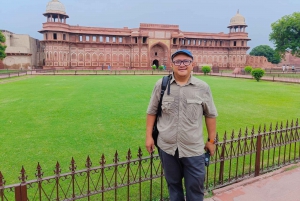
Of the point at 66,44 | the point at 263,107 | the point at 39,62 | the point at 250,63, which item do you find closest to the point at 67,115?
the point at 263,107

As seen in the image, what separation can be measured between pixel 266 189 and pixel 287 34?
34146 millimetres

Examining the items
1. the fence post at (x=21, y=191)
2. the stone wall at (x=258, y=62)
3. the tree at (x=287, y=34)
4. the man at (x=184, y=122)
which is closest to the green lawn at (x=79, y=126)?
the fence post at (x=21, y=191)

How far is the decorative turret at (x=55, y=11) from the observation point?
122 feet

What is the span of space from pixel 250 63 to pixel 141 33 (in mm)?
20525

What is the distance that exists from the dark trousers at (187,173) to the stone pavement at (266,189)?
71 cm

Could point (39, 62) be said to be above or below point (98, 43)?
below

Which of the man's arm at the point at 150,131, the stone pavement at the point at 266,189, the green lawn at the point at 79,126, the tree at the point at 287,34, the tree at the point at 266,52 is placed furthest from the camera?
the tree at the point at 266,52

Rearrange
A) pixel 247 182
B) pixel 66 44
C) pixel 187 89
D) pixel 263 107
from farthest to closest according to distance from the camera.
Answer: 1. pixel 66 44
2. pixel 263 107
3. pixel 247 182
4. pixel 187 89

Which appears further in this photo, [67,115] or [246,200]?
[67,115]

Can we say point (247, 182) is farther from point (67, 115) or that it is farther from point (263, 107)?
point (263, 107)

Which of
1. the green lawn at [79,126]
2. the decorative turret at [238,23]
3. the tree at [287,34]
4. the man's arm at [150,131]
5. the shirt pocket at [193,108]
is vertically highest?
the decorative turret at [238,23]

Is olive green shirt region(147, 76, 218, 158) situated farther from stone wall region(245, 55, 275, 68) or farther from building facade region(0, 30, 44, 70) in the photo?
stone wall region(245, 55, 275, 68)

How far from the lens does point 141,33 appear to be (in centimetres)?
4072

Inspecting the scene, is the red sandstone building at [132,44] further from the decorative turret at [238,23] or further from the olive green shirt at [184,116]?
the olive green shirt at [184,116]
